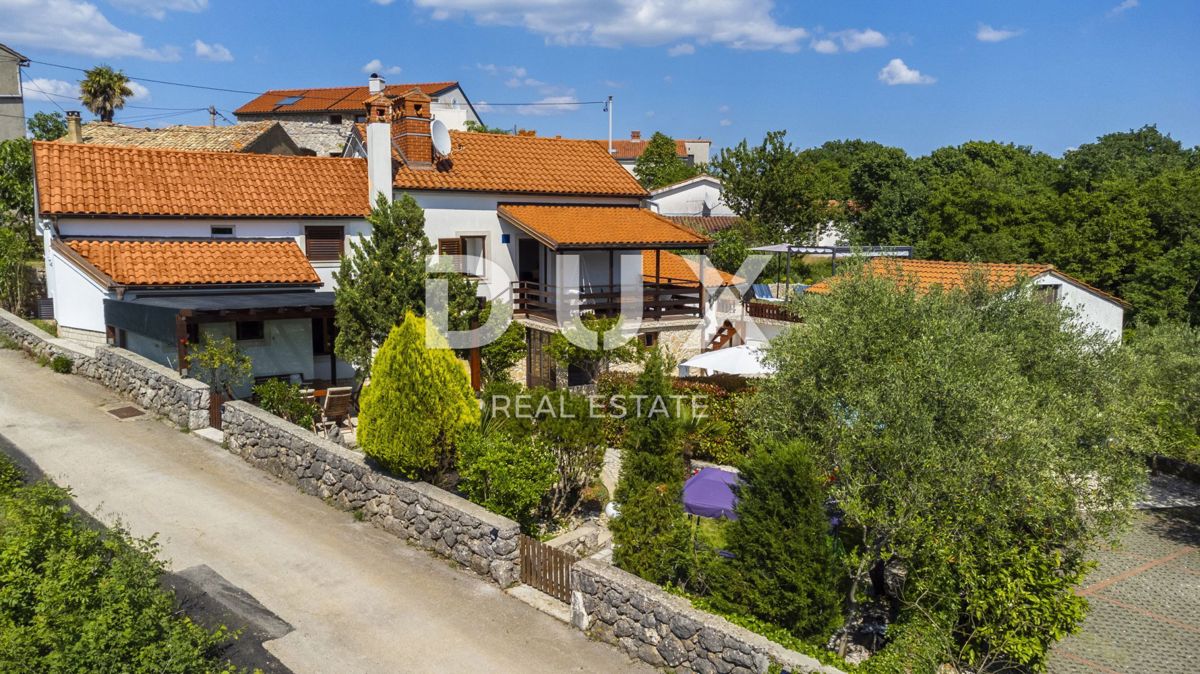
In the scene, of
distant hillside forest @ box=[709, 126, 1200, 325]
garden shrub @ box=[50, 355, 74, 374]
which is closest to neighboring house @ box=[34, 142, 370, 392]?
garden shrub @ box=[50, 355, 74, 374]

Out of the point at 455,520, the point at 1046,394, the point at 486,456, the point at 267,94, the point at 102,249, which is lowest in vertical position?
the point at 455,520

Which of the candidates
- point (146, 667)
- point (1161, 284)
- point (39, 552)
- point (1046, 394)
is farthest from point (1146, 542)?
point (1161, 284)

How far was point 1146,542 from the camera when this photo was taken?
16656 mm

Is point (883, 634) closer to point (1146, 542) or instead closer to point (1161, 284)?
point (1146, 542)

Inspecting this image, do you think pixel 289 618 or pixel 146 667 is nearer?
pixel 146 667

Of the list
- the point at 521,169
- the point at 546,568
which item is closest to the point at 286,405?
the point at 546,568

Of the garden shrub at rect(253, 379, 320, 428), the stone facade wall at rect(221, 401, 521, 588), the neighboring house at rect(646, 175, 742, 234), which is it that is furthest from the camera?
the neighboring house at rect(646, 175, 742, 234)

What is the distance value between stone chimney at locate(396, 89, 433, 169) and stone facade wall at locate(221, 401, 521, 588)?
1161cm

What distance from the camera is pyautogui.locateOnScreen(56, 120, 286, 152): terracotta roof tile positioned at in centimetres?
3831

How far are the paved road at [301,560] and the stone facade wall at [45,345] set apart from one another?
141 inches

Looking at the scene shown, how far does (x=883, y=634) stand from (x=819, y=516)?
294 cm

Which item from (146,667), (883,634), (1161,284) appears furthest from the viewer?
(1161,284)

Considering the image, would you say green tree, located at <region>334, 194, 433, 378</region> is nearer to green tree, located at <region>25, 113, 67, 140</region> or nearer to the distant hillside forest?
the distant hillside forest

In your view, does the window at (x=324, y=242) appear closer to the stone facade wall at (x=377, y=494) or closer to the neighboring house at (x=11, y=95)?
the stone facade wall at (x=377, y=494)
